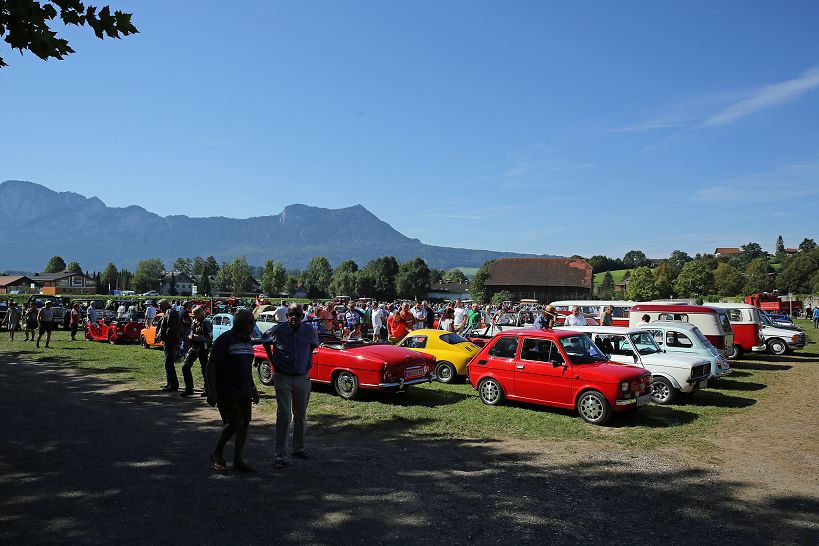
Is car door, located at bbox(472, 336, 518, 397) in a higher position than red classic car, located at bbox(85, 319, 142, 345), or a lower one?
higher

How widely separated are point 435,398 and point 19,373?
35.1ft

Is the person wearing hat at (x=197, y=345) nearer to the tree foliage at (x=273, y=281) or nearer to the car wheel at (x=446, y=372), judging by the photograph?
the car wheel at (x=446, y=372)

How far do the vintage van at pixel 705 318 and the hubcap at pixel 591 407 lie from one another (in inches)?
295

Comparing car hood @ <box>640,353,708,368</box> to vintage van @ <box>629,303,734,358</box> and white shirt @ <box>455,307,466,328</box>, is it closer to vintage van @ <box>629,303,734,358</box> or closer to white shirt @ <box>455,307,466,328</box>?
vintage van @ <box>629,303,734,358</box>

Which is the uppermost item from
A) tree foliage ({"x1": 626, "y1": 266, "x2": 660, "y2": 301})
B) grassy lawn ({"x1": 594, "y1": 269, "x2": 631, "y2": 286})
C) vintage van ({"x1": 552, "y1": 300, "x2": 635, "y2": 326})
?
grassy lawn ({"x1": 594, "y1": 269, "x2": 631, "y2": 286})

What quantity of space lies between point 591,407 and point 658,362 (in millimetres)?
2857

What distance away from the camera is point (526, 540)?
4879 mm

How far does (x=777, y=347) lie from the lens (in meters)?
20.6

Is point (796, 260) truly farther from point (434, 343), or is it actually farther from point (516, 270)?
point (434, 343)

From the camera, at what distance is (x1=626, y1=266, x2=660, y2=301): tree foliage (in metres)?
85.5

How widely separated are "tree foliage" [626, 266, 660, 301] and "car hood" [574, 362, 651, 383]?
8154 cm

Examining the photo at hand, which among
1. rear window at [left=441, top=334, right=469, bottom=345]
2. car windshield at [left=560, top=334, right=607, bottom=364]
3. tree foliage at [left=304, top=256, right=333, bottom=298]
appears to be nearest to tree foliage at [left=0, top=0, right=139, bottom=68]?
car windshield at [left=560, top=334, right=607, bottom=364]

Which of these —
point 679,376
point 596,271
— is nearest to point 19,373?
point 679,376

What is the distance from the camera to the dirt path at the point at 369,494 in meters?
5.00
